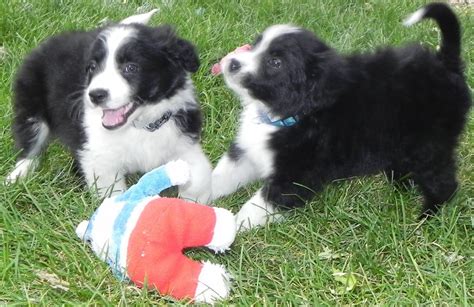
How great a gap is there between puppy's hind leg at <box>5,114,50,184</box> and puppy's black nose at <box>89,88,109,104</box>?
0.75 meters

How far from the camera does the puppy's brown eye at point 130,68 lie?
10.8ft

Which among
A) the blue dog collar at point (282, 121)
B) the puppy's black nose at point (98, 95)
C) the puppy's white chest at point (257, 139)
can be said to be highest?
the puppy's black nose at point (98, 95)

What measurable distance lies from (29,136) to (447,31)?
96.0 inches

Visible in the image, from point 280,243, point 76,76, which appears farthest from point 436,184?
point 76,76

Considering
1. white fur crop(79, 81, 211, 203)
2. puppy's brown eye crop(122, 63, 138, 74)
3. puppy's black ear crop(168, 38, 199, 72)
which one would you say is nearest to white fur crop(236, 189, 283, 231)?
white fur crop(79, 81, 211, 203)

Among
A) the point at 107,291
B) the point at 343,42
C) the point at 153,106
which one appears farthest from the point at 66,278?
the point at 343,42

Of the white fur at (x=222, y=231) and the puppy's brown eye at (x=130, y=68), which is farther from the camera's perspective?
the puppy's brown eye at (x=130, y=68)

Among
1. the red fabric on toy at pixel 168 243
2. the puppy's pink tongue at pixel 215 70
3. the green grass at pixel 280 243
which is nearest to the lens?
the red fabric on toy at pixel 168 243

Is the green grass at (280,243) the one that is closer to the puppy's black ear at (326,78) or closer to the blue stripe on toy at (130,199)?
the blue stripe on toy at (130,199)

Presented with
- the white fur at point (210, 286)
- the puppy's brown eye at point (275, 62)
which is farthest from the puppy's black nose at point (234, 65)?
the white fur at point (210, 286)

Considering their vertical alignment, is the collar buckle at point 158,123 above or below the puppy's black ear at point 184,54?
below

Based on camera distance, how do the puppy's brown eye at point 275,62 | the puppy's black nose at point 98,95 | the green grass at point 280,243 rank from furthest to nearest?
the puppy's brown eye at point 275,62 → the puppy's black nose at point 98,95 → the green grass at point 280,243

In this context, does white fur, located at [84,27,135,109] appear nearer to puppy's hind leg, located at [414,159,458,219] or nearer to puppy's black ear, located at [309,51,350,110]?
puppy's black ear, located at [309,51,350,110]

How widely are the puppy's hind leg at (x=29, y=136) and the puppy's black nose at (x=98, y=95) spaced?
0.75m
